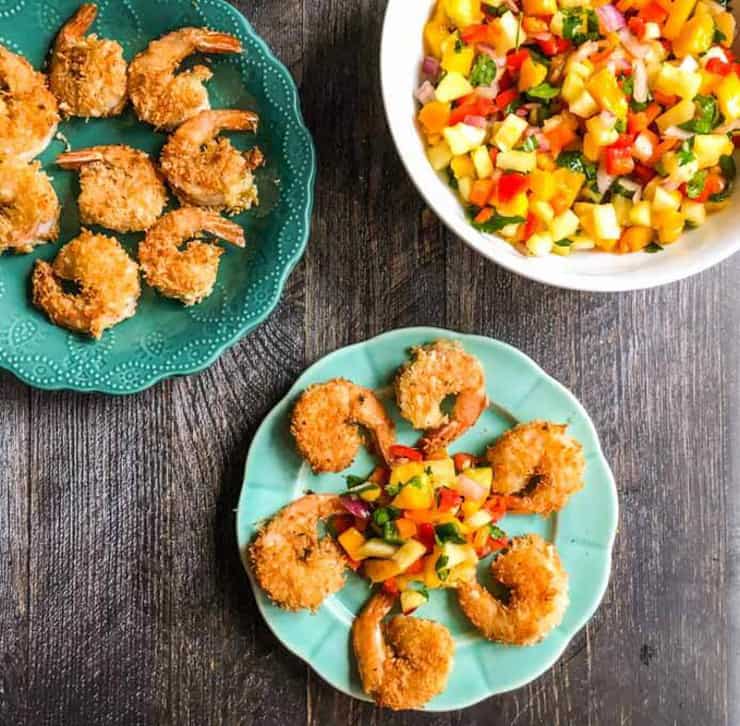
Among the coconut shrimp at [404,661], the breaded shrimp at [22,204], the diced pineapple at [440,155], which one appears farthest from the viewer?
the coconut shrimp at [404,661]

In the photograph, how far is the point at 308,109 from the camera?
7.48ft

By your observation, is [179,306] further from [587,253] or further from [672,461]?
[672,461]

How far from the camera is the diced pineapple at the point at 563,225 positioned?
77.5 inches

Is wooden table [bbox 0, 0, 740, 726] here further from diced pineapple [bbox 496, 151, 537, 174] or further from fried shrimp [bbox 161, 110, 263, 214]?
diced pineapple [bbox 496, 151, 537, 174]

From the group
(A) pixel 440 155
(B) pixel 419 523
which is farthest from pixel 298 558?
(A) pixel 440 155

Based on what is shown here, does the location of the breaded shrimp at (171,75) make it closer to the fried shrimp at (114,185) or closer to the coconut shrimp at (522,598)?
the fried shrimp at (114,185)

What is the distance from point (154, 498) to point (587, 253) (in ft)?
3.91

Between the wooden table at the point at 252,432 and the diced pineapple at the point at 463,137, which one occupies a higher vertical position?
the diced pineapple at the point at 463,137

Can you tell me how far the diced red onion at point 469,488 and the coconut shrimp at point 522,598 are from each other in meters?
0.16

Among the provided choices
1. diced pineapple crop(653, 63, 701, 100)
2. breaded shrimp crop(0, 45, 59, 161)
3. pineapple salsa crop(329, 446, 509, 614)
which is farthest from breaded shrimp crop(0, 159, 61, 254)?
diced pineapple crop(653, 63, 701, 100)

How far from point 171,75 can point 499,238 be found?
0.85 metres

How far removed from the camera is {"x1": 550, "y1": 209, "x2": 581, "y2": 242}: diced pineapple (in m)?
1.97

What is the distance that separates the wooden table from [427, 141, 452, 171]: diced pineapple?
307mm

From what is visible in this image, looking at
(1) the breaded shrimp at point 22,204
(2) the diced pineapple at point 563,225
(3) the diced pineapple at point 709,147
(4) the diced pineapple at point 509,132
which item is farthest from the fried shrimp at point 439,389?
(1) the breaded shrimp at point 22,204
